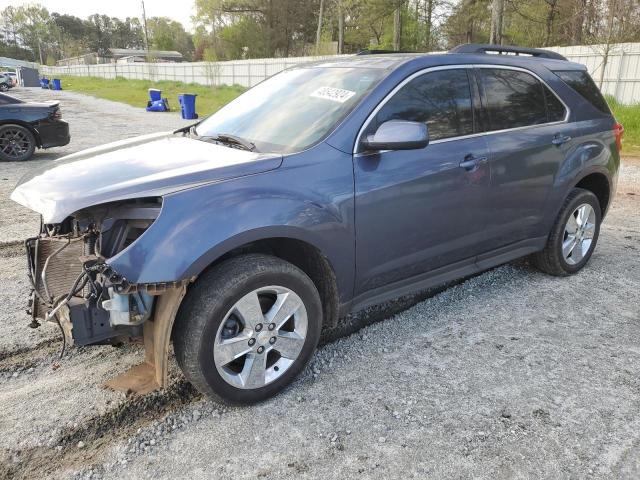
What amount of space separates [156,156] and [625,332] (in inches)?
132

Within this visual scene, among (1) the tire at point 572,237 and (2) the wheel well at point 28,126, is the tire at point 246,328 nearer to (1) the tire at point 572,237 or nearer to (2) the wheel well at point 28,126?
(1) the tire at point 572,237

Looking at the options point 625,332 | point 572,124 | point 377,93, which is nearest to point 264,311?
point 377,93

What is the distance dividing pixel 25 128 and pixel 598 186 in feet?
34.2

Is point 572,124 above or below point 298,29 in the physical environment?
below

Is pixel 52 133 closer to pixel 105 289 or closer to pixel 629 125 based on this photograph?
pixel 105 289

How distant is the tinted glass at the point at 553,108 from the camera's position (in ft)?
13.7

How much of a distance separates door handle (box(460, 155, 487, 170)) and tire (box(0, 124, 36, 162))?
9.96 m

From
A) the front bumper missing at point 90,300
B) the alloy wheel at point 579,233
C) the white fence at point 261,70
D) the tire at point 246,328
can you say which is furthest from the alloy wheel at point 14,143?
the alloy wheel at point 579,233

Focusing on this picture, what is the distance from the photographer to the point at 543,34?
2811 centimetres

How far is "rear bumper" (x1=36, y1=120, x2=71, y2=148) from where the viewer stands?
10680mm

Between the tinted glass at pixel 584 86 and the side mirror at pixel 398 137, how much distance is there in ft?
6.87

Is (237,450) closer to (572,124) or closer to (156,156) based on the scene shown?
(156,156)

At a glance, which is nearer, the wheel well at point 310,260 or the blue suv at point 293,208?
the blue suv at point 293,208

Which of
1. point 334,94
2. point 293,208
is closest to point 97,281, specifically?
point 293,208
